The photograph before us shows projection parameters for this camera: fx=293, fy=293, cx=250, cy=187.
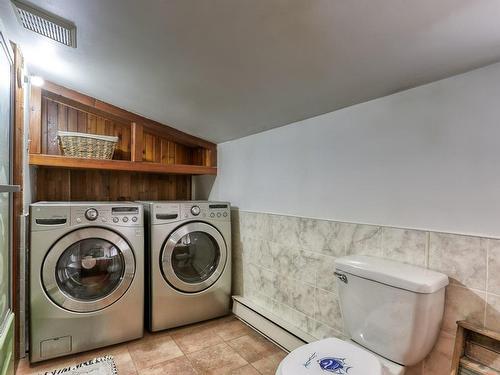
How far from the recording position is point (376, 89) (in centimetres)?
155

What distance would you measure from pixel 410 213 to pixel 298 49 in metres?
0.96

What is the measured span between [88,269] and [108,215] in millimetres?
413

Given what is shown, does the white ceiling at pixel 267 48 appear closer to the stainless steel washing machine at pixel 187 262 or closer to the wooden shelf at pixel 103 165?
the wooden shelf at pixel 103 165

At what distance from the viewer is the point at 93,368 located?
1.91 metres

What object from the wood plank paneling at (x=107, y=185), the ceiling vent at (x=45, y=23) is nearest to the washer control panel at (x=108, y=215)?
the wood plank paneling at (x=107, y=185)

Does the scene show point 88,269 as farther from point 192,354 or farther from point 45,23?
point 45,23

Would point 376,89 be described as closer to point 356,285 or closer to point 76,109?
point 356,285

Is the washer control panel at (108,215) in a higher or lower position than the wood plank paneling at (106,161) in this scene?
lower

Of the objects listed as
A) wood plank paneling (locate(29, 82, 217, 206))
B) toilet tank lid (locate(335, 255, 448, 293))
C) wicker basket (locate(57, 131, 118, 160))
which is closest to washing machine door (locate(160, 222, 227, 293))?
wood plank paneling (locate(29, 82, 217, 206))

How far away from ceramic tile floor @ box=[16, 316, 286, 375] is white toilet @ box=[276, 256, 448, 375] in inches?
32.0

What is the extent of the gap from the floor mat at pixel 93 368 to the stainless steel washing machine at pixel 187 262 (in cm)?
44

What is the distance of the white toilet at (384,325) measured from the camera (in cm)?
118

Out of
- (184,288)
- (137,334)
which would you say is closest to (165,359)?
(137,334)

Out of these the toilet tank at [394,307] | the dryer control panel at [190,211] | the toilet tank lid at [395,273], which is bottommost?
the toilet tank at [394,307]
